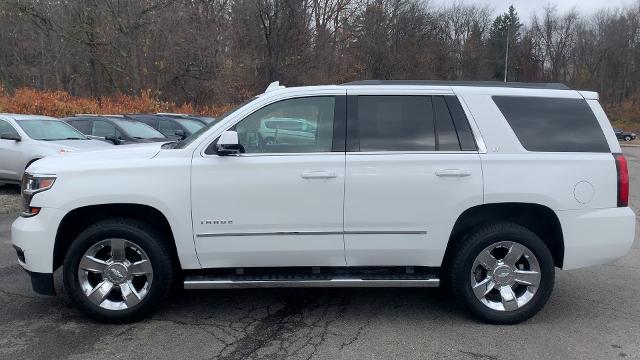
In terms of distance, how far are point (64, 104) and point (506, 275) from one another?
60.1 feet

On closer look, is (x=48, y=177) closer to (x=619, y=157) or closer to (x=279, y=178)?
(x=279, y=178)

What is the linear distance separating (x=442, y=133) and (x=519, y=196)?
2.56 feet

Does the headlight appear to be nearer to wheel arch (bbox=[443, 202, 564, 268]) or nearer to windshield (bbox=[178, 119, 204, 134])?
wheel arch (bbox=[443, 202, 564, 268])

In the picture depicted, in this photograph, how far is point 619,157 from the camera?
4.39 metres

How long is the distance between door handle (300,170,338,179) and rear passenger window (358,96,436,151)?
34 cm

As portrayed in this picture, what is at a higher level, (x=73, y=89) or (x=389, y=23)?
(x=389, y=23)

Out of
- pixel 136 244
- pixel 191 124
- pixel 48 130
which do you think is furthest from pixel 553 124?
pixel 191 124

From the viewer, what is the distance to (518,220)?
4594 millimetres

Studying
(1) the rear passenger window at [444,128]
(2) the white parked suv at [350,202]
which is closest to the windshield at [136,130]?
(2) the white parked suv at [350,202]

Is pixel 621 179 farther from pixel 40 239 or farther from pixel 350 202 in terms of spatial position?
pixel 40 239

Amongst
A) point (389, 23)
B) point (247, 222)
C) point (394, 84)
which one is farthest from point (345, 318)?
point (389, 23)

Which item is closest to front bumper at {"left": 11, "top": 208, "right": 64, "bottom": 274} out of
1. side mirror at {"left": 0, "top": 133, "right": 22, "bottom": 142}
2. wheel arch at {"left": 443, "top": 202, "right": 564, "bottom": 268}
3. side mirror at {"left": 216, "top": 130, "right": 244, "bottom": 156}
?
side mirror at {"left": 216, "top": 130, "right": 244, "bottom": 156}

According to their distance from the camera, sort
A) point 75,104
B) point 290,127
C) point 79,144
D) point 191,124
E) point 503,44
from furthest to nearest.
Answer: point 503,44
point 75,104
point 191,124
point 79,144
point 290,127

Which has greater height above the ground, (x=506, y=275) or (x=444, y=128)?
(x=444, y=128)
